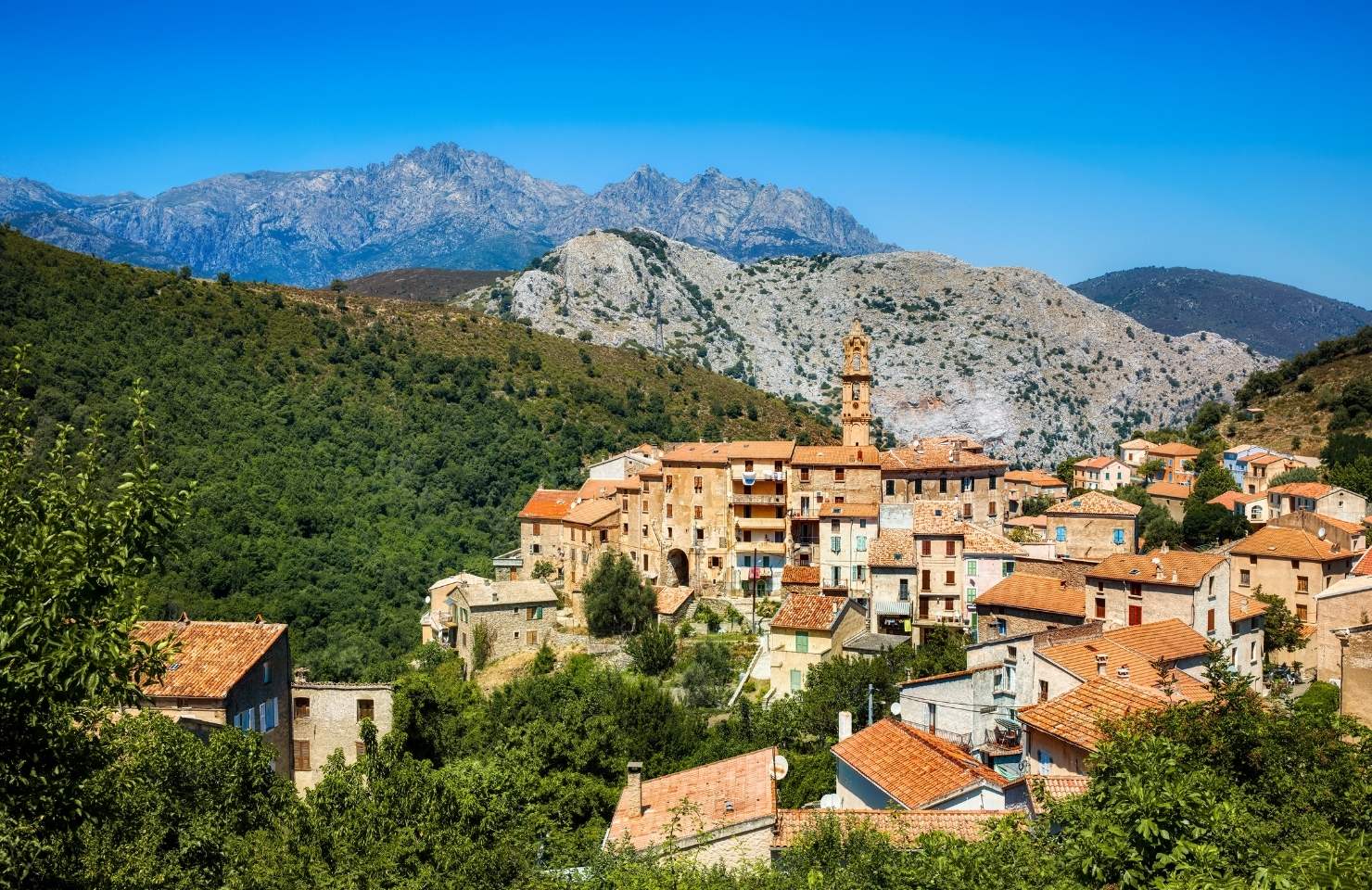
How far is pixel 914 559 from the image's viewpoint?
4459 centimetres

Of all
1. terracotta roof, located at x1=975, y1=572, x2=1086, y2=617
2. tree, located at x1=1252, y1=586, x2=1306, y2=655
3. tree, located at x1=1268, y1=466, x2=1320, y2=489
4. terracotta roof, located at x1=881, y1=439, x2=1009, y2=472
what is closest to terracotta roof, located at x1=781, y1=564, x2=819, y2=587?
terracotta roof, located at x1=881, y1=439, x2=1009, y2=472

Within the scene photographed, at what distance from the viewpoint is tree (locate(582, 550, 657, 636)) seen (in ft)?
164

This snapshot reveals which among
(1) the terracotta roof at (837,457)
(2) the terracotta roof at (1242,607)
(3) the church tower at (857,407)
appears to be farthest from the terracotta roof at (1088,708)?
(3) the church tower at (857,407)

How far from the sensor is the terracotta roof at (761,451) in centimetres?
5338

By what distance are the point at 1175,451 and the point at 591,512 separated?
2027 inches

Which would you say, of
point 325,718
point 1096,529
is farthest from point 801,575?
point 325,718

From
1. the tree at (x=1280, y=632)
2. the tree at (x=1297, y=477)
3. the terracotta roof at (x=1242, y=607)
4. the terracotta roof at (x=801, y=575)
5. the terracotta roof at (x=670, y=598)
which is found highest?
the tree at (x=1297, y=477)

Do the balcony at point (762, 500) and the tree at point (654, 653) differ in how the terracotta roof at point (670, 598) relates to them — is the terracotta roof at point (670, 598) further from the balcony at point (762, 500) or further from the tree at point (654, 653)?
the balcony at point (762, 500)

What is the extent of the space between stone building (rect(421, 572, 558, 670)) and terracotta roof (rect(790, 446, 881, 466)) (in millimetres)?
14534

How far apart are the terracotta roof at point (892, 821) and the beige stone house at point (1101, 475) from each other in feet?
220

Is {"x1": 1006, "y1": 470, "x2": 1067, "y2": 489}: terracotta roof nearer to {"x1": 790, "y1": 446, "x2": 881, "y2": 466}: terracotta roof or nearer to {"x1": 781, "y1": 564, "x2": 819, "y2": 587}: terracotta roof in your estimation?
{"x1": 790, "y1": 446, "x2": 881, "y2": 466}: terracotta roof

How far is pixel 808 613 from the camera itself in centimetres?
4181

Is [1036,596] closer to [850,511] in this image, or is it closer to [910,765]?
[850,511]

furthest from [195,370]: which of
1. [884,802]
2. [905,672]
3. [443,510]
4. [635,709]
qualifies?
[884,802]
